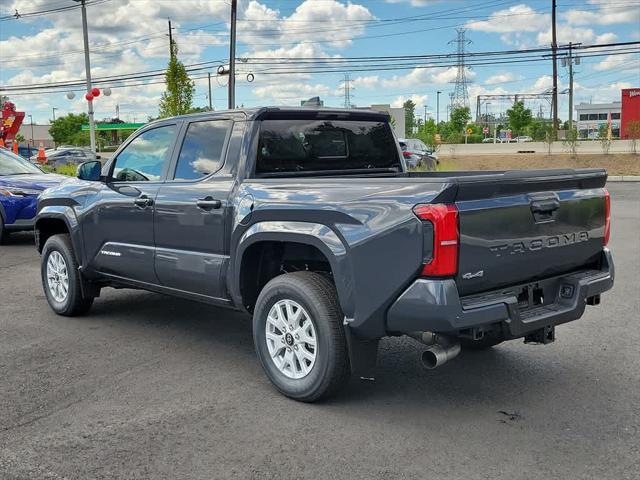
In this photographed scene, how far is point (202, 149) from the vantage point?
528 cm

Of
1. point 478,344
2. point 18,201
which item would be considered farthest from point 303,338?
point 18,201

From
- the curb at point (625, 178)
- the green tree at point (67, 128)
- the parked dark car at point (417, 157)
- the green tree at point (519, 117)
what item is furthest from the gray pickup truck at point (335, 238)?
the green tree at point (67, 128)

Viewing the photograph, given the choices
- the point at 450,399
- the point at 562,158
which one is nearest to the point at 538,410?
the point at 450,399

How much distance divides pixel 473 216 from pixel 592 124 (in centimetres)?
11985

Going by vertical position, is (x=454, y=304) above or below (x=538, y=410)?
above

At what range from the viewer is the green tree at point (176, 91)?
33906 mm

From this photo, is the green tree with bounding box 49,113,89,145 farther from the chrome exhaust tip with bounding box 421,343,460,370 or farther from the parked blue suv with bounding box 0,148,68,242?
the chrome exhaust tip with bounding box 421,343,460,370

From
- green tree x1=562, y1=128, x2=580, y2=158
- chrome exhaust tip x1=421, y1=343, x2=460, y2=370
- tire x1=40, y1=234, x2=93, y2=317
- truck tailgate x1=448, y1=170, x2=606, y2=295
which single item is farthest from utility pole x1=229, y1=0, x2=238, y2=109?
chrome exhaust tip x1=421, y1=343, x2=460, y2=370

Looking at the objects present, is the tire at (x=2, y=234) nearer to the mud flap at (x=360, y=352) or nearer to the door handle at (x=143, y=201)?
the door handle at (x=143, y=201)

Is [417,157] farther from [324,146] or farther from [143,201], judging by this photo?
[143,201]

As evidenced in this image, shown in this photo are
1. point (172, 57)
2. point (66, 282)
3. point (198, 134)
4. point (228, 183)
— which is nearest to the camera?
point (228, 183)

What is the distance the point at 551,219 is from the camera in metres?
4.13

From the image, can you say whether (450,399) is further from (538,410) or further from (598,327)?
(598,327)

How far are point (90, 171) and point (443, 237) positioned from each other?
3795 mm
